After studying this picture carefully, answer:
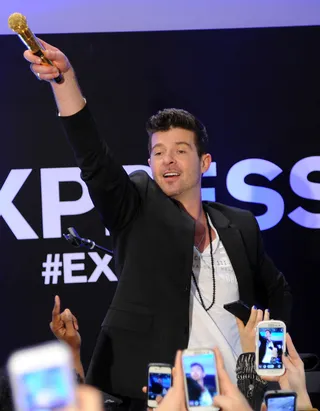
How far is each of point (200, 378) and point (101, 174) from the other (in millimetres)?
992

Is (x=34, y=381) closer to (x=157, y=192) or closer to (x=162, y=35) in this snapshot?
(x=157, y=192)

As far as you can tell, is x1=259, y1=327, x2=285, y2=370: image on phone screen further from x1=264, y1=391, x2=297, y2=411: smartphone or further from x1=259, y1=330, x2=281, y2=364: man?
x1=264, y1=391, x2=297, y2=411: smartphone

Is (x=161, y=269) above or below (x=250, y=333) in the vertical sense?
above

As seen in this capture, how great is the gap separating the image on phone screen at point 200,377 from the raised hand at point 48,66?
95cm

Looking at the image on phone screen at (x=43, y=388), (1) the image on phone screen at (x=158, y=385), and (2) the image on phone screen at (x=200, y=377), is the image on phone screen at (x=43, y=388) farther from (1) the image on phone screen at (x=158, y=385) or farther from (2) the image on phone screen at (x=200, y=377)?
(1) the image on phone screen at (x=158, y=385)

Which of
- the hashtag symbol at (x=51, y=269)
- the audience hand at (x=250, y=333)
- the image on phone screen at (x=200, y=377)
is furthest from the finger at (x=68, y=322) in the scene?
the image on phone screen at (x=200, y=377)

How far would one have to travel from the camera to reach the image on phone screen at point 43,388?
913mm

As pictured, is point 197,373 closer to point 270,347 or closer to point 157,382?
point 157,382

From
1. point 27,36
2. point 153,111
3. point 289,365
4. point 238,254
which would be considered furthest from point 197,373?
point 153,111

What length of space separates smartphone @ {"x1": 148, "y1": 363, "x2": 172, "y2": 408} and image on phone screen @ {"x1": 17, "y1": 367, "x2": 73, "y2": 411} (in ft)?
2.34

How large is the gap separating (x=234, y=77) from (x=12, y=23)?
2146 mm

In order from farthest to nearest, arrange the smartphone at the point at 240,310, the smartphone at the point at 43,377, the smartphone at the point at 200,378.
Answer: the smartphone at the point at 240,310, the smartphone at the point at 200,378, the smartphone at the point at 43,377

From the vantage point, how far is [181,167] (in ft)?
8.26

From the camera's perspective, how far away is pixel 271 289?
2646 millimetres
